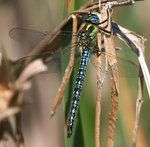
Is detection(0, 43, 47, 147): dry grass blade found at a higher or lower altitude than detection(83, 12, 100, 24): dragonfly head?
lower

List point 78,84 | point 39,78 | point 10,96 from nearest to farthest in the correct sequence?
point 10,96
point 78,84
point 39,78

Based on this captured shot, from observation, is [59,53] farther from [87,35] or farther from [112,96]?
[112,96]

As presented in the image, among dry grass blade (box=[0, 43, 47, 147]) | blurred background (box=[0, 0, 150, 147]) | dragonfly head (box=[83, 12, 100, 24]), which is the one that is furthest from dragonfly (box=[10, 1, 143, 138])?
blurred background (box=[0, 0, 150, 147])

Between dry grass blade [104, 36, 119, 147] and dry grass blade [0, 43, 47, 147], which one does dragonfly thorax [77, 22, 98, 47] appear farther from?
dry grass blade [0, 43, 47, 147]

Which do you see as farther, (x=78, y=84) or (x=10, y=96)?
(x=78, y=84)

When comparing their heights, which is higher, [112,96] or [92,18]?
[92,18]

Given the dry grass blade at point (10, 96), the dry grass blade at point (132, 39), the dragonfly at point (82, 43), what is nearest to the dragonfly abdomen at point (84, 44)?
the dragonfly at point (82, 43)

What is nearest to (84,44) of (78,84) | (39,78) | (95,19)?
(95,19)

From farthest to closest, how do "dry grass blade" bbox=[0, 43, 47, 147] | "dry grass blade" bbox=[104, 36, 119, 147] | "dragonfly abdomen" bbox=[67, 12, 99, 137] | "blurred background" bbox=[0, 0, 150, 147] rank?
"blurred background" bbox=[0, 0, 150, 147] → "dragonfly abdomen" bbox=[67, 12, 99, 137] → "dry grass blade" bbox=[104, 36, 119, 147] → "dry grass blade" bbox=[0, 43, 47, 147]
